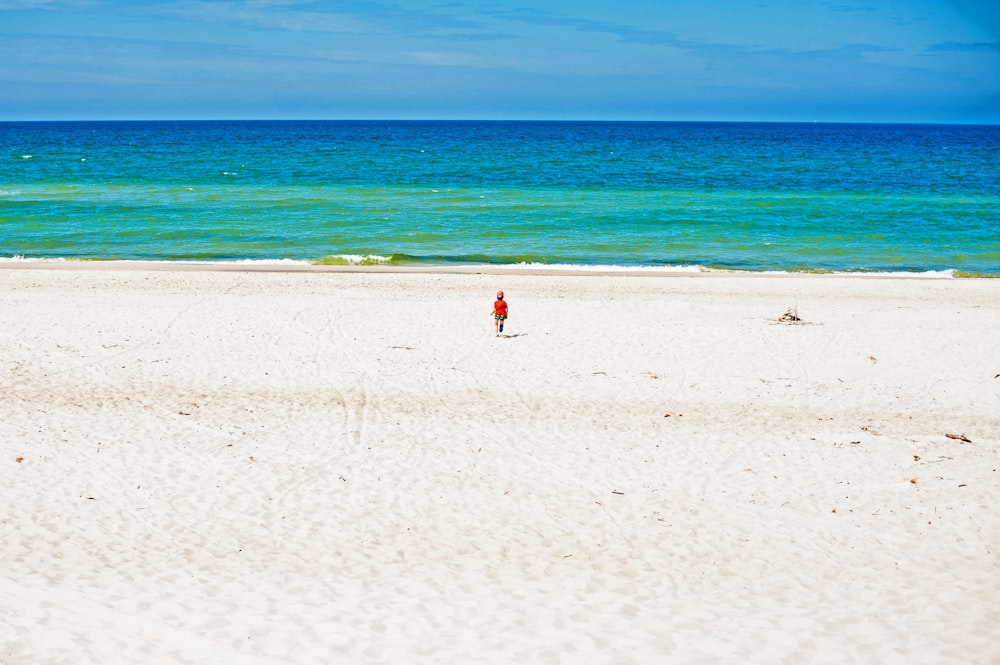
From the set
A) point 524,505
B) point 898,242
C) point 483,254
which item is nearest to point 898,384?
point 524,505

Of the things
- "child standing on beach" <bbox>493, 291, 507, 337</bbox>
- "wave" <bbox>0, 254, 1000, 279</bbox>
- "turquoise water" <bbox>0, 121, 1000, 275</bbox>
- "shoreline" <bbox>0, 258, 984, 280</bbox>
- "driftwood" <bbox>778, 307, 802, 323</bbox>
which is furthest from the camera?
"turquoise water" <bbox>0, 121, 1000, 275</bbox>

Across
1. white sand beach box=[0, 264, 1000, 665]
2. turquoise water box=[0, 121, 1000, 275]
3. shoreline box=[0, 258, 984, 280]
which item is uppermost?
turquoise water box=[0, 121, 1000, 275]

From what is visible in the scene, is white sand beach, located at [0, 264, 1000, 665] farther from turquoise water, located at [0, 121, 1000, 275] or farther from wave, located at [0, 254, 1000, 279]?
turquoise water, located at [0, 121, 1000, 275]

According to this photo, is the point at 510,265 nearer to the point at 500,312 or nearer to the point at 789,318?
the point at 789,318

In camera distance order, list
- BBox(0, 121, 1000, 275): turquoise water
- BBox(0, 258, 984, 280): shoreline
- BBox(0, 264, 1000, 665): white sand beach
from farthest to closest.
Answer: BBox(0, 121, 1000, 275): turquoise water, BBox(0, 258, 984, 280): shoreline, BBox(0, 264, 1000, 665): white sand beach

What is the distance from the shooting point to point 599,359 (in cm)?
1585

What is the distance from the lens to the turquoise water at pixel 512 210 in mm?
30484

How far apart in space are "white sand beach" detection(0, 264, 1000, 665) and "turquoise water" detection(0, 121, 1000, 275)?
11663mm

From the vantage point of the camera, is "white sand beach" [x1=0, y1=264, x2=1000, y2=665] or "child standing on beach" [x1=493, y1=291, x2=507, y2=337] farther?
"child standing on beach" [x1=493, y1=291, x2=507, y2=337]

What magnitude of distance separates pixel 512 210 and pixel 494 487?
31287 millimetres

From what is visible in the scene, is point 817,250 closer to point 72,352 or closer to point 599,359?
point 599,359

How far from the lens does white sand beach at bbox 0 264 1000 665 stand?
7.36m

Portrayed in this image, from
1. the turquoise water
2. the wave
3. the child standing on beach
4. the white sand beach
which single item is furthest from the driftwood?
the turquoise water

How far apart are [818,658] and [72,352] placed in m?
13.7
